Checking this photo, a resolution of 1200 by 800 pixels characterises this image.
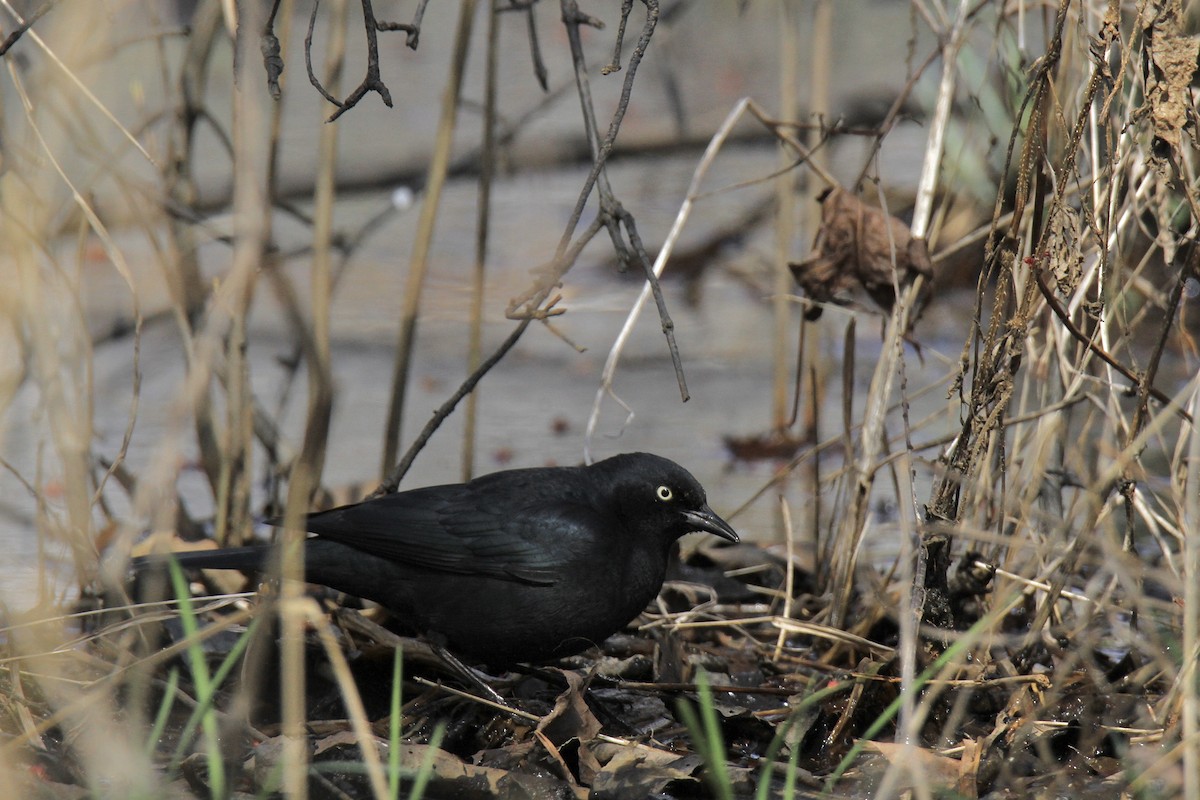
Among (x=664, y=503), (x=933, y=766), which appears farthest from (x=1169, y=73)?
(x=664, y=503)

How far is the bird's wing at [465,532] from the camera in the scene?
3.47 metres

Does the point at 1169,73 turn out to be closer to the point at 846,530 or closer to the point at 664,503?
the point at 846,530

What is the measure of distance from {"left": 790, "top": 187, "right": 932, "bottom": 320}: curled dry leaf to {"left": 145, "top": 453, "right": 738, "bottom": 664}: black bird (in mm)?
681

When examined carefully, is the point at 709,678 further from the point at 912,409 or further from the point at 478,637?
the point at 912,409

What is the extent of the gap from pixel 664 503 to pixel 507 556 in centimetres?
48

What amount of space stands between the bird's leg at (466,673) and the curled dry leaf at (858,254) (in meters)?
1.35

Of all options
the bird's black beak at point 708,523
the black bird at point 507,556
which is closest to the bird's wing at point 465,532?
the black bird at point 507,556

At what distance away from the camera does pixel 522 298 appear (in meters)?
3.00

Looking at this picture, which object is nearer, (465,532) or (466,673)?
(466,673)

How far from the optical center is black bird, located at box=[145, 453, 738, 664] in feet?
11.1

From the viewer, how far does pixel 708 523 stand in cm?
362

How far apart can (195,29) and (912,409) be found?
137 inches

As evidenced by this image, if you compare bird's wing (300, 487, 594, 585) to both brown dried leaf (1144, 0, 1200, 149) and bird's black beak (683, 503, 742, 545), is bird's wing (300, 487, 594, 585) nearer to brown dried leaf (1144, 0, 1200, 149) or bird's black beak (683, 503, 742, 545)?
bird's black beak (683, 503, 742, 545)

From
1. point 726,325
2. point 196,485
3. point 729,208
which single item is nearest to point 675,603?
point 196,485
